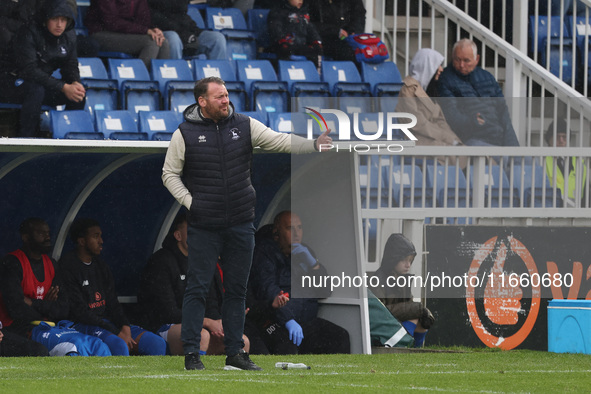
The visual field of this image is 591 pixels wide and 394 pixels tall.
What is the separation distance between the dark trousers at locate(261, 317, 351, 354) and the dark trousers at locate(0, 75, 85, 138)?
119 inches

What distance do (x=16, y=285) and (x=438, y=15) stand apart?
889 centimetres

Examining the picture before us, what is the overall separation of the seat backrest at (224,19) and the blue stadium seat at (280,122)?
2112 millimetres

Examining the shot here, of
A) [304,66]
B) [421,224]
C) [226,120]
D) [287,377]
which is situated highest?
[304,66]

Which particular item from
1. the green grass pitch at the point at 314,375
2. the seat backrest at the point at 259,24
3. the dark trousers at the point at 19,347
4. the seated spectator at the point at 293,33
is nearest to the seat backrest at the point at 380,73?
the seated spectator at the point at 293,33

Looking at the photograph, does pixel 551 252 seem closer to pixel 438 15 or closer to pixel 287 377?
pixel 287 377

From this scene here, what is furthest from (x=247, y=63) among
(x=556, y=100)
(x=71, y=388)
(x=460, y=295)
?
(x=71, y=388)

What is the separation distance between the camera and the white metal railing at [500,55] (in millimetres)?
13695

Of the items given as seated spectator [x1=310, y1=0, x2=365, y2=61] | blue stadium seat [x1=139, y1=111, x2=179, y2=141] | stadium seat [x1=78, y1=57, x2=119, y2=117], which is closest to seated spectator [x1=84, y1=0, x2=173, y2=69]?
stadium seat [x1=78, y1=57, x2=119, y2=117]

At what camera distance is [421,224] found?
Answer: 33.5 ft

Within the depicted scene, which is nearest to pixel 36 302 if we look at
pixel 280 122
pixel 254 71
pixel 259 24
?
pixel 280 122

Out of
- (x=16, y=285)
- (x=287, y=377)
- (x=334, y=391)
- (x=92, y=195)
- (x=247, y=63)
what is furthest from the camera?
(x=247, y=63)

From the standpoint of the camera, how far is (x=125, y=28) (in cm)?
1258

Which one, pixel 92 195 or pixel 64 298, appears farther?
pixel 92 195

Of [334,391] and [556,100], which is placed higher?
[556,100]
